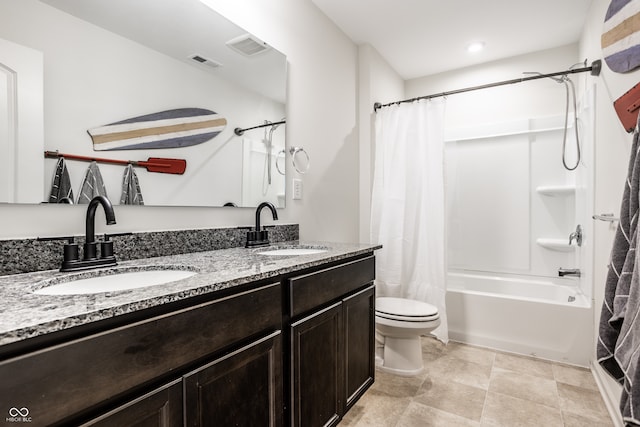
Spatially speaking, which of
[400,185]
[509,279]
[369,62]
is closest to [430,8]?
[369,62]

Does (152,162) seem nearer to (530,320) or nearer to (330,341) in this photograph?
(330,341)

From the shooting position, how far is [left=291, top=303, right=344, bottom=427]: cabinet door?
1171 millimetres

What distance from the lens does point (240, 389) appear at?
3.01 ft

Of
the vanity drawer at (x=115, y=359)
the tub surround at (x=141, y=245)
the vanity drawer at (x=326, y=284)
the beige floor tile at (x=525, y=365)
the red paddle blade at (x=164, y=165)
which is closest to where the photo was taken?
the vanity drawer at (x=115, y=359)

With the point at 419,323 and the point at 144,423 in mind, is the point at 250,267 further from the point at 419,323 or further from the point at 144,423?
the point at 419,323

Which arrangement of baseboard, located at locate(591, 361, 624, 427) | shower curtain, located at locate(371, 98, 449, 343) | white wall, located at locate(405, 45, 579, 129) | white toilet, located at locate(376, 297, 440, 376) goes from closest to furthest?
baseboard, located at locate(591, 361, 624, 427) < white toilet, located at locate(376, 297, 440, 376) < shower curtain, located at locate(371, 98, 449, 343) < white wall, located at locate(405, 45, 579, 129)

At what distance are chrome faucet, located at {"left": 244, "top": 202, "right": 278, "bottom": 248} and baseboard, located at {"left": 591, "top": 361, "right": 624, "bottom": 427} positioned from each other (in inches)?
73.1

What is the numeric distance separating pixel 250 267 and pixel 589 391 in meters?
2.16

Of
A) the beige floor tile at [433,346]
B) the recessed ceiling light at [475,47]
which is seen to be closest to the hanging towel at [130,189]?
the beige floor tile at [433,346]

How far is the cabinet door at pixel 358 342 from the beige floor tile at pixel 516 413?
62 cm

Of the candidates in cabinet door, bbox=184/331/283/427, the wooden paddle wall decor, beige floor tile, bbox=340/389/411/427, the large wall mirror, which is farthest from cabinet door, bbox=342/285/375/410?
the wooden paddle wall decor

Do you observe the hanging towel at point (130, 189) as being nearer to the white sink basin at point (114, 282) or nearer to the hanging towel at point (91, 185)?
the hanging towel at point (91, 185)

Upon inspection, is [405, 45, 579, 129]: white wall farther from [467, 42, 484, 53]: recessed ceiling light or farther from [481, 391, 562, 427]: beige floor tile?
[481, 391, 562, 427]: beige floor tile

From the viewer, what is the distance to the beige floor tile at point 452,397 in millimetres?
1717
